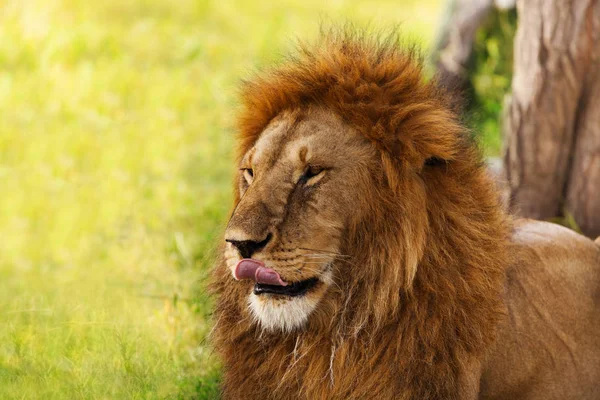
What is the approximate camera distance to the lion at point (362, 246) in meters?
3.00

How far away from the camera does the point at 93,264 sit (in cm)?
537

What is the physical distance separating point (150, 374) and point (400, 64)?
63.2 inches

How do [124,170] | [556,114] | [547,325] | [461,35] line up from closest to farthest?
[547,325]
[556,114]
[124,170]
[461,35]

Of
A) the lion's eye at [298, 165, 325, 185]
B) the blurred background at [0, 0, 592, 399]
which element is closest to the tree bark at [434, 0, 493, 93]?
the blurred background at [0, 0, 592, 399]

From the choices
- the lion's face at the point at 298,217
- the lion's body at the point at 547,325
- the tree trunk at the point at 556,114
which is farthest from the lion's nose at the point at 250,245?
the tree trunk at the point at 556,114

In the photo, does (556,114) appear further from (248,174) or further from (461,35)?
(461,35)

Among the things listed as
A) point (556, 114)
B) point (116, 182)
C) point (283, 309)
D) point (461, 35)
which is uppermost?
point (461, 35)

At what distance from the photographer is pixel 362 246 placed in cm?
306

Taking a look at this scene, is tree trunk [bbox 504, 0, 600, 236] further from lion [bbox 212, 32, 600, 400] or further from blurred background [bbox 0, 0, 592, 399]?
lion [bbox 212, 32, 600, 400]

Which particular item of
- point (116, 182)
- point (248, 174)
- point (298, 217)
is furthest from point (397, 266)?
point (116, 182)

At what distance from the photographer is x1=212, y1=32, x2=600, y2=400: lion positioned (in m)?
3.00

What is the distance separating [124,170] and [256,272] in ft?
12.7

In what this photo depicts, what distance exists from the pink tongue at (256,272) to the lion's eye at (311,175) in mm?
324

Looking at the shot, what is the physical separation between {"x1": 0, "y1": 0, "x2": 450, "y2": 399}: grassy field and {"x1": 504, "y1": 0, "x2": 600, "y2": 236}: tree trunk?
1.38m
